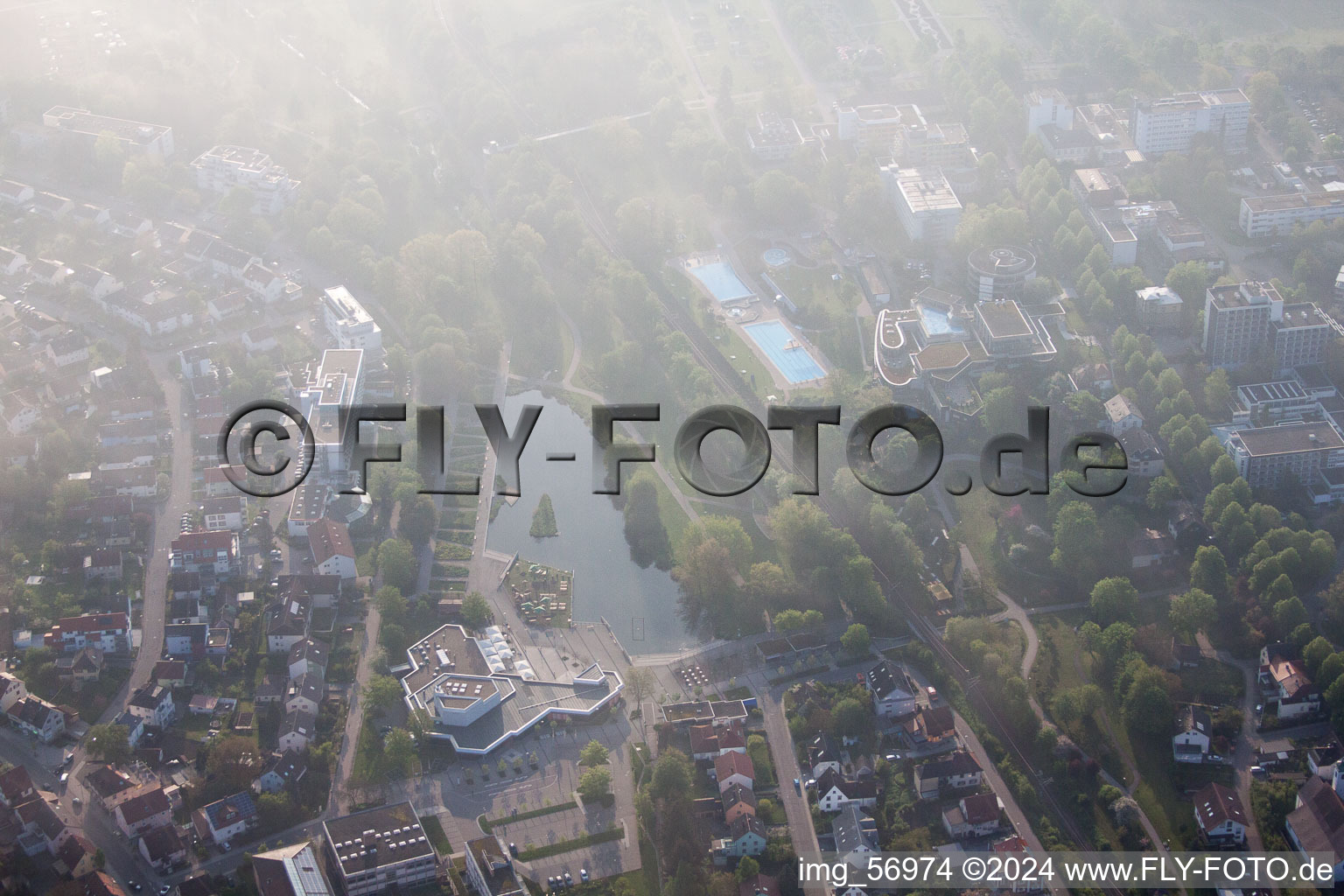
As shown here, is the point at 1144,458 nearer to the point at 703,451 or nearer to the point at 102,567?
the point at 703,451

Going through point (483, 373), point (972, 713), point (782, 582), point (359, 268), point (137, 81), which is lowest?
point (972, 713)

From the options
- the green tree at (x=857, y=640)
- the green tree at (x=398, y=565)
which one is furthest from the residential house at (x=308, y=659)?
the green tree at (x=857, y=640)

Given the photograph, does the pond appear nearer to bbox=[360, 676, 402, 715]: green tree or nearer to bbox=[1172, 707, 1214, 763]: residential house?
bbox=[360, 676, 402, 715]: green tree

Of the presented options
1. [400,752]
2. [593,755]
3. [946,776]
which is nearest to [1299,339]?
[946,776]

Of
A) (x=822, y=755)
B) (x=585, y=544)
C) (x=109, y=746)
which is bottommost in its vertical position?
(x=822, y=755)

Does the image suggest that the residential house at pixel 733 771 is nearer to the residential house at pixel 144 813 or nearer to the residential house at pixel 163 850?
the residential house at pixel 163 850

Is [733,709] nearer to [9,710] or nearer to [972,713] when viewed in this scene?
[972,713]

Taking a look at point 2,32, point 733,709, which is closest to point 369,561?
point 733,709
